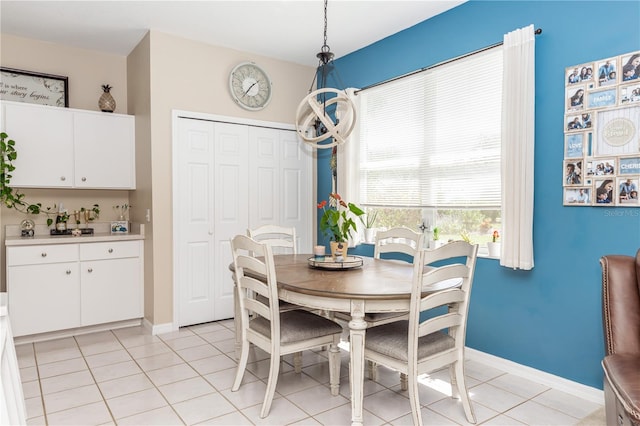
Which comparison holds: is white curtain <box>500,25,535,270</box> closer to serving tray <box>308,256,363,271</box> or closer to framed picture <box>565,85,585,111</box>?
framed picture <box>565,85,585,111</box>

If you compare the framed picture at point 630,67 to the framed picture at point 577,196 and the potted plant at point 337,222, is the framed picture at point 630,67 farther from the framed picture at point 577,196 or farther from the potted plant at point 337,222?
the potted plant at point 337,222

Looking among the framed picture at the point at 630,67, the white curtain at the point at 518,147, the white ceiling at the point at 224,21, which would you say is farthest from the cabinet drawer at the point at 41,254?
the framed picture at the point at 630,67

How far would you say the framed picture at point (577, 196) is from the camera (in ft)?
8.55

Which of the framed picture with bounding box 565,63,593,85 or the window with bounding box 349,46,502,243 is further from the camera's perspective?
the window with bounding box 349,46,502,243

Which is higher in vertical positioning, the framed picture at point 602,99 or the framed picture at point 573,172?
the framed picture at point 602,99

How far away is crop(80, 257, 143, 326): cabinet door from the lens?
154 inches

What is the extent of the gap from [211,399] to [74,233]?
2428 mm

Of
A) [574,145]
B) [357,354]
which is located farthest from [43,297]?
[574,145]

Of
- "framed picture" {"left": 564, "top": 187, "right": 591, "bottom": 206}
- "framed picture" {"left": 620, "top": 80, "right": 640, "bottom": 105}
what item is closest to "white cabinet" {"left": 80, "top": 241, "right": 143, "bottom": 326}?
"framed picture" {"left": 564, "top": 187, "right": 591, "bottom": 206}

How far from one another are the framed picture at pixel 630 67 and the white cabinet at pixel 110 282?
4.05 metres

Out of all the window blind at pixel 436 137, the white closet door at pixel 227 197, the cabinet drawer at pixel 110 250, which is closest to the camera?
the window blind at pixel 436 137

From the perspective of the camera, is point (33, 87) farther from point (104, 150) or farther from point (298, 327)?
point (298, 327)

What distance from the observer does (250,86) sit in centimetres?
450

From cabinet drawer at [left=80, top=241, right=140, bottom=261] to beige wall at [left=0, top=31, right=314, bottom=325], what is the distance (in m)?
0.15
